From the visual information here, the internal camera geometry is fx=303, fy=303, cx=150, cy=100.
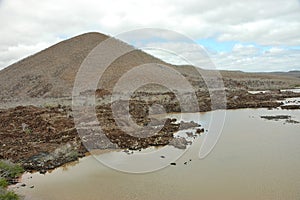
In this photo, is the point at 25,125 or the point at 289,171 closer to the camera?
the point at 289,171

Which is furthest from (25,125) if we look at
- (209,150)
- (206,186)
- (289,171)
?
(289,171)

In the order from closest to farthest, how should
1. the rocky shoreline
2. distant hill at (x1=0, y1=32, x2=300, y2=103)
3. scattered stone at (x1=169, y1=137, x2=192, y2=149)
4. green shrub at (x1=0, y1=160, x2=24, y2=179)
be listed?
green shrub at (x1=0, y1=160, x2=24, y2=179), the rocky shoreline, scattered stone at (x1=169, y1=137, x2=192, y2=149), distant hill at (x1=0, y1=32, x2=300, y2=103)

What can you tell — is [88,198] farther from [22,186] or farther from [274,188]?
[274,188]

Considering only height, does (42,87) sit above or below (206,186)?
above

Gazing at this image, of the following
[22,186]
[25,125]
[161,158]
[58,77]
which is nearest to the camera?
[22,186]

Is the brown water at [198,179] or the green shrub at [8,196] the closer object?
the green shrub at [8,196]

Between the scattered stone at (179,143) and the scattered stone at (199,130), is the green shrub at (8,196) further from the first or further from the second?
the scattered stone at (199,130)

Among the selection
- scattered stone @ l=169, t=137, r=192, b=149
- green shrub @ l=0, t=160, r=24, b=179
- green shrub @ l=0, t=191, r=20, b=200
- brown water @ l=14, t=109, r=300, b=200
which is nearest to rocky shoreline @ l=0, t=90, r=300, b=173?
scattered stone @ l=169, t=137, r=192, b=149

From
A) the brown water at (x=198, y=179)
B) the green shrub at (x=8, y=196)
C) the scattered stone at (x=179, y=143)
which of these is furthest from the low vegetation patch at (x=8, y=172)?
the scattered stone at (x=179, y=143)

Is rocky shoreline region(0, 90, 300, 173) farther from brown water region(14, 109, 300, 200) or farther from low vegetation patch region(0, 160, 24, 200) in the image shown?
brown water region(14, 109, 300, 200)
